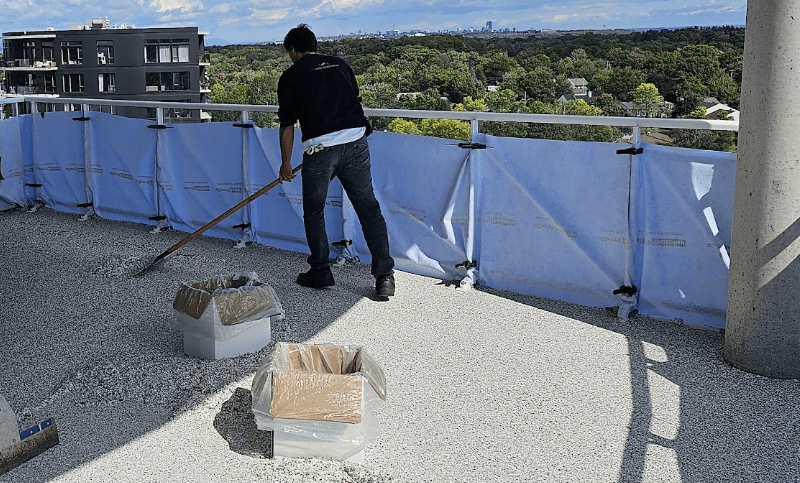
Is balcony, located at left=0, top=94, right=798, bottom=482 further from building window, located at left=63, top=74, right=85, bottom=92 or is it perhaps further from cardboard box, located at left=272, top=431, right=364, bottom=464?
building window, located at left=63, top=74, right=85, bottom=92

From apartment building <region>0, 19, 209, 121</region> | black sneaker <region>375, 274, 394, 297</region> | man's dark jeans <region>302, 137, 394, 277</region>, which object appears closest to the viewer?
man's dark jeans <region>302, 137, 394, 277</region>

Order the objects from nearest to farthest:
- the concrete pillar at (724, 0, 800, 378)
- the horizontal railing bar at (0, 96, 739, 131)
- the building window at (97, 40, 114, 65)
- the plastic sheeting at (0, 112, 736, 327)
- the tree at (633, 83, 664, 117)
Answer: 1. the concrete pillar at (724, 0, 800, 378)
2. the horizontal railing bar at (0, 96, 739, 131)
3. the plastic sheeting at (0, 112, 736, 327)
4. the tree at (633, 83, 664, 117)
5. the building window at (97, 40, 114, 65)

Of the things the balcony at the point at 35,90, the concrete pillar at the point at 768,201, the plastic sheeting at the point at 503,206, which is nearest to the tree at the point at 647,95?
the plastic sheeting at the point at 503,206

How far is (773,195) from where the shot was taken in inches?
177

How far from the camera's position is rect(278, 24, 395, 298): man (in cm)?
594

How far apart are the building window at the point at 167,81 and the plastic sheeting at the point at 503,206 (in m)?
Answer: 74.2

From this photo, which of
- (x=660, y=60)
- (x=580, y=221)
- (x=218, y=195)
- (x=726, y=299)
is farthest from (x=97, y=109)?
(x=660, y=60)

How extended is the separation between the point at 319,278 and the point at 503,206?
1399mm

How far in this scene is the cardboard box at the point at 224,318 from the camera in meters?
4.82

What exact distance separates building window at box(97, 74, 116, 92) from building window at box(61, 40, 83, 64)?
2.55 m

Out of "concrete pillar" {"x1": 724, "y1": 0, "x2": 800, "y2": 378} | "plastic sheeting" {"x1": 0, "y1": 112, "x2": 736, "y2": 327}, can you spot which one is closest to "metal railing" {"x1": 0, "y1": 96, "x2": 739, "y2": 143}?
"plastic sheeting" {"x1": 0, "y1": 112, "x2": 736, "y2": 327}

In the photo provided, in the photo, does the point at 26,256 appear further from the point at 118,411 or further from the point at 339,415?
the point at 339,415

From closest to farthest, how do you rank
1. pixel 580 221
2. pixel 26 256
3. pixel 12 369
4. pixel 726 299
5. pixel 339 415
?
pixel 339 415 < pixel 12 369 < pixel 726 299 < pixel 580 221 < pixel 26 256

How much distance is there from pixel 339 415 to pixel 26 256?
4.81 meters
